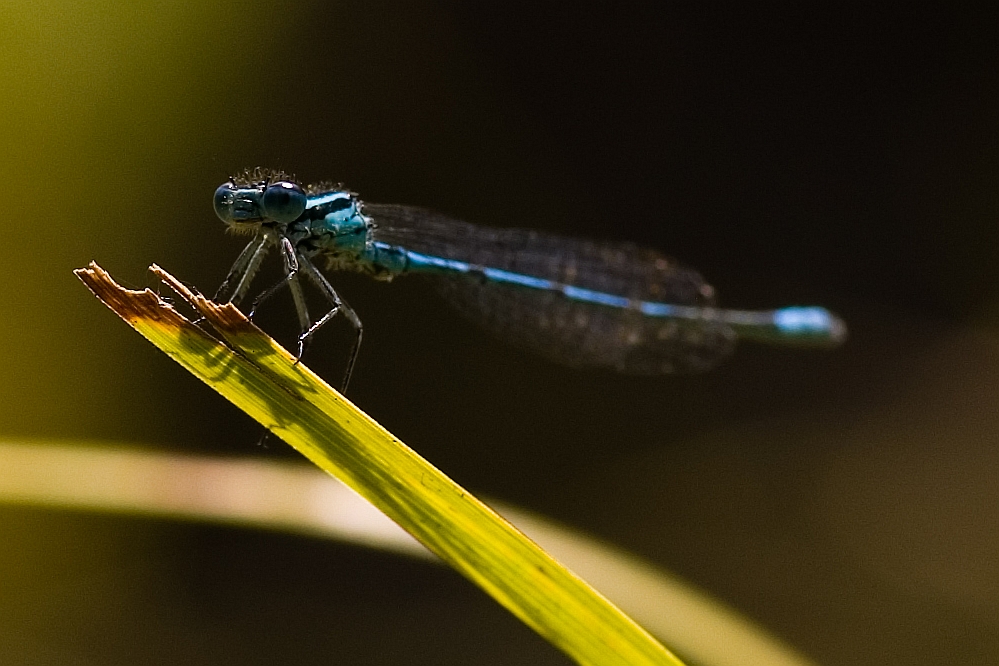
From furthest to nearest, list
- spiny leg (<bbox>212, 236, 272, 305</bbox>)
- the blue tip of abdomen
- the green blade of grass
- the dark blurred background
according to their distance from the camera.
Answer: the blue tip of abdomen, the dark blurred background, spiny leg (<bbox>212, 236, 272, 305</bbox>), the green blade of grass

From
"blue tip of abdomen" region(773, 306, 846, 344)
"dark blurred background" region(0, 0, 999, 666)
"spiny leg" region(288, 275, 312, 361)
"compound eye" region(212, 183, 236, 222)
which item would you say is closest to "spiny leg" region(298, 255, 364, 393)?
"spiny leg" region(288, 275, 312, 361)

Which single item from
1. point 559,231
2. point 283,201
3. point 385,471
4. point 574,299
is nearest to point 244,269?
point 283,201

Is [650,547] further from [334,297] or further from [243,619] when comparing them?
[334,297]

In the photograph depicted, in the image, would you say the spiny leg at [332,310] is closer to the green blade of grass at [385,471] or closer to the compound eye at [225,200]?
the compound eye at [225,200]

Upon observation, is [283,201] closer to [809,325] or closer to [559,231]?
[809,325]

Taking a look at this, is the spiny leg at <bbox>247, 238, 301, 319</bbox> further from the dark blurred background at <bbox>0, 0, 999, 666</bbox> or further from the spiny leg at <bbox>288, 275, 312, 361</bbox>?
the dark blurred background at <bbox>0, 0, 999, 666</bbox>

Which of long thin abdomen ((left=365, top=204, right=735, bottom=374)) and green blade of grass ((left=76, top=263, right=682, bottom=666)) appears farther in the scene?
long thin abdomen ((left=365, top=204, right=735, bottom=374))

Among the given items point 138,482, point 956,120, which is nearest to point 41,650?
point 138,482
